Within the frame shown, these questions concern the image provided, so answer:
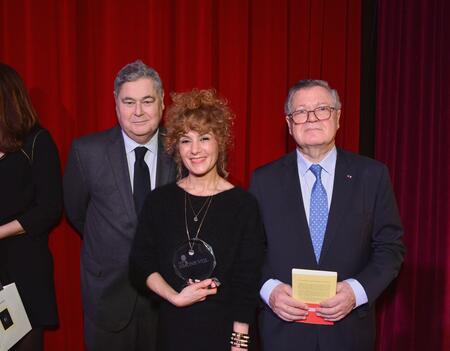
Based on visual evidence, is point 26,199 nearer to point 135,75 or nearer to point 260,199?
point 135,75

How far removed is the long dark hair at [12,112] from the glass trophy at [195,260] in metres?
0.93

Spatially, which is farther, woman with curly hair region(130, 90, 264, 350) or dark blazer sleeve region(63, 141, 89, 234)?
dark blazer sleeve region(63, 141, 89, 234)

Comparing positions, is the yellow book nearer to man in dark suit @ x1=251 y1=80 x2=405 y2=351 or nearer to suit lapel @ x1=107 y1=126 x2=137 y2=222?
man in dark suit @ x1=251 y1=80 x2=405 y2=351

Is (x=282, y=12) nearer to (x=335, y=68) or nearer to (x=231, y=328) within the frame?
(x=335, y=68)

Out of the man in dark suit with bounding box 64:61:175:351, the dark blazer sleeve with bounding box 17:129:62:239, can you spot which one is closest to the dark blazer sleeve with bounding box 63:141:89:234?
the man in dark suit with bounding box 64:61:175:351

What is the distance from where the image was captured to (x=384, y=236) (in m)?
2.35

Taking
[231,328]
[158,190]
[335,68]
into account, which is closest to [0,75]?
[158,190]

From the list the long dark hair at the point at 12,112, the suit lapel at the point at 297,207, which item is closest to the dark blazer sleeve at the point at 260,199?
the suit lapel at the point at 297,207

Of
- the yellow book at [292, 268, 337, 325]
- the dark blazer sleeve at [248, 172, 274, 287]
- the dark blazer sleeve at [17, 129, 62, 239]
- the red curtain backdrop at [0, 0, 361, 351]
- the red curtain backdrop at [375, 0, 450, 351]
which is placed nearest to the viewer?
the yellow book at [292, 268, 337, 325]

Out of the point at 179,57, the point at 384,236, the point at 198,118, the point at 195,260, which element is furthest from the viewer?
the point at 179,57

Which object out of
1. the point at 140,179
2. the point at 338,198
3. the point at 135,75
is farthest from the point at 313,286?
the point at 135,75

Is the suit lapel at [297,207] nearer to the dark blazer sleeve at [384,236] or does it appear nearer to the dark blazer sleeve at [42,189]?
the dark blazer sleeve at [384,236]

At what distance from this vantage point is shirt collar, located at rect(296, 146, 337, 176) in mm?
2398

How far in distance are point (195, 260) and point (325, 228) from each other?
0.59m
